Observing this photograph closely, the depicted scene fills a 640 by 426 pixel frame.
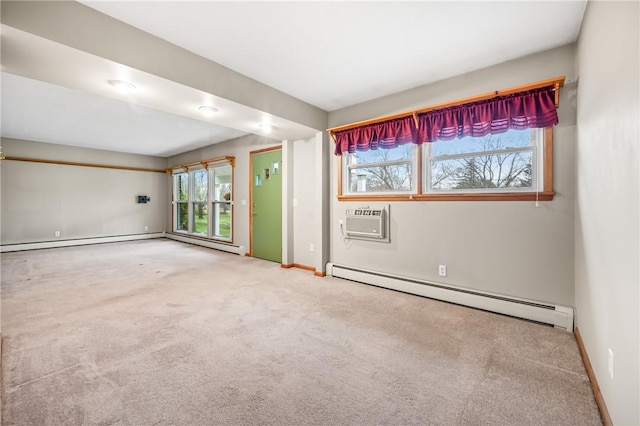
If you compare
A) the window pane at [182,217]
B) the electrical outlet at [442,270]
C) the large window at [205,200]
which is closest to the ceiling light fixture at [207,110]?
the large window at [205,200]

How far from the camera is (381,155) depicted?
12.2 ft

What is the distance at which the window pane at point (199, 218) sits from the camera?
7.45 meters

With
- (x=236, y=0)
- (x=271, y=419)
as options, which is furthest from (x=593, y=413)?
(x=236, y=0)

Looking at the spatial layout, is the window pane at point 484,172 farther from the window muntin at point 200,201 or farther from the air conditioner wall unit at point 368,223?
the window muntin at point 200,201

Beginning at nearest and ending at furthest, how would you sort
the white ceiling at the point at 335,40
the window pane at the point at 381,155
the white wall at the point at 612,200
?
the white wall at the point at 612,200
the white ceiling at the point at 335,40
the window pane at the point at 381,155

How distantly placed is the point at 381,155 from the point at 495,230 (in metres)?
1.64

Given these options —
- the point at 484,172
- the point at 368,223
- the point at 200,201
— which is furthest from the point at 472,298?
the point at 200,201

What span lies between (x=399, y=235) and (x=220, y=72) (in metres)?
2.73

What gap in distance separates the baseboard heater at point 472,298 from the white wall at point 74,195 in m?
6.92

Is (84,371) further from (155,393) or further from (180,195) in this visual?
(180,195)

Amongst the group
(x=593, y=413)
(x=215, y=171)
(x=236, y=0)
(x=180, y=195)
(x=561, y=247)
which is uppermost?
(x=236, y=0)

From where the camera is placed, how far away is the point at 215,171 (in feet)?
22.6

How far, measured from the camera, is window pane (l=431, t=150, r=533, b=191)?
270 centimetres

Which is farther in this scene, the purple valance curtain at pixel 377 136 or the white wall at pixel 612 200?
the purple valance curtain at pixel 377 136
